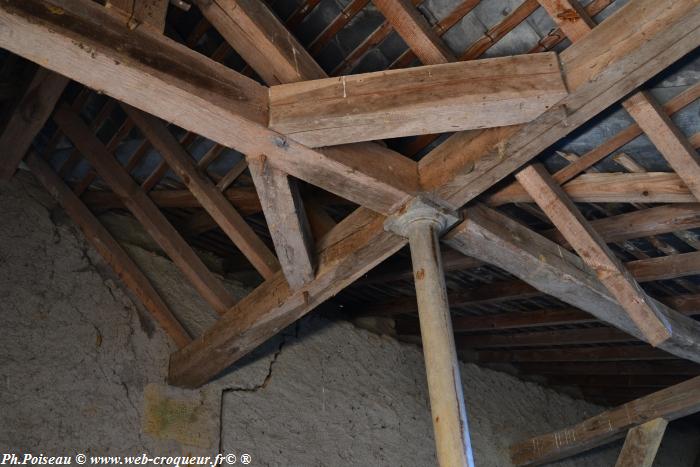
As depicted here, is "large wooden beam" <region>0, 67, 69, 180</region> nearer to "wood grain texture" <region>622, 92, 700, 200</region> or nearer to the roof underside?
the roof underside

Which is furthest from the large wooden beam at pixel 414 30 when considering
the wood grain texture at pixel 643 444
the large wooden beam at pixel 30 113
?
the wood grain texture at pixel 643 444

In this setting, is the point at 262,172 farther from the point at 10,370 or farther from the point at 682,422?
the point at 682,422

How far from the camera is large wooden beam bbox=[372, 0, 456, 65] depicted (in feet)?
7.07

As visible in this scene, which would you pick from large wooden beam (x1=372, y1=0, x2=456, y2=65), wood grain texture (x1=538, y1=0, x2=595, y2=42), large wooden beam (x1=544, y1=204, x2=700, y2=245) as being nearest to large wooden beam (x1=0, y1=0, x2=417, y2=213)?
large wooden beam (x1=372, y1=0, x2=456, y2=65)

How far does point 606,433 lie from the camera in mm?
3879

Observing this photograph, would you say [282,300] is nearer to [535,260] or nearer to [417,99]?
[535,260]

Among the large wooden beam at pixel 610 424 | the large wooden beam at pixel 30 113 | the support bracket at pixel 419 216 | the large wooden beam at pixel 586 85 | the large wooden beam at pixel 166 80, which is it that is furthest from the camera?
the large wooden beam at pixel 610 424

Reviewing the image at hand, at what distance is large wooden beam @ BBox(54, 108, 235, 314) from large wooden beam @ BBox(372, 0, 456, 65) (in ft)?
4.80

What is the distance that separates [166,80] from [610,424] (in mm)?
3057

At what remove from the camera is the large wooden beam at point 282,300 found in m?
2.57

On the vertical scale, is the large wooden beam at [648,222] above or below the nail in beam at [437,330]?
above

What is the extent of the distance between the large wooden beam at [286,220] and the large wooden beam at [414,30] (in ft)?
1.81

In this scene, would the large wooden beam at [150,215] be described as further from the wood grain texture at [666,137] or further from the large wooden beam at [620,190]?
the wood grain texture at [666,137]

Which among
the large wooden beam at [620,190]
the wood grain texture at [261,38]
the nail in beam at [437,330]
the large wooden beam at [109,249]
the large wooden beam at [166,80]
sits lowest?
the nail in beam at [437,330]
